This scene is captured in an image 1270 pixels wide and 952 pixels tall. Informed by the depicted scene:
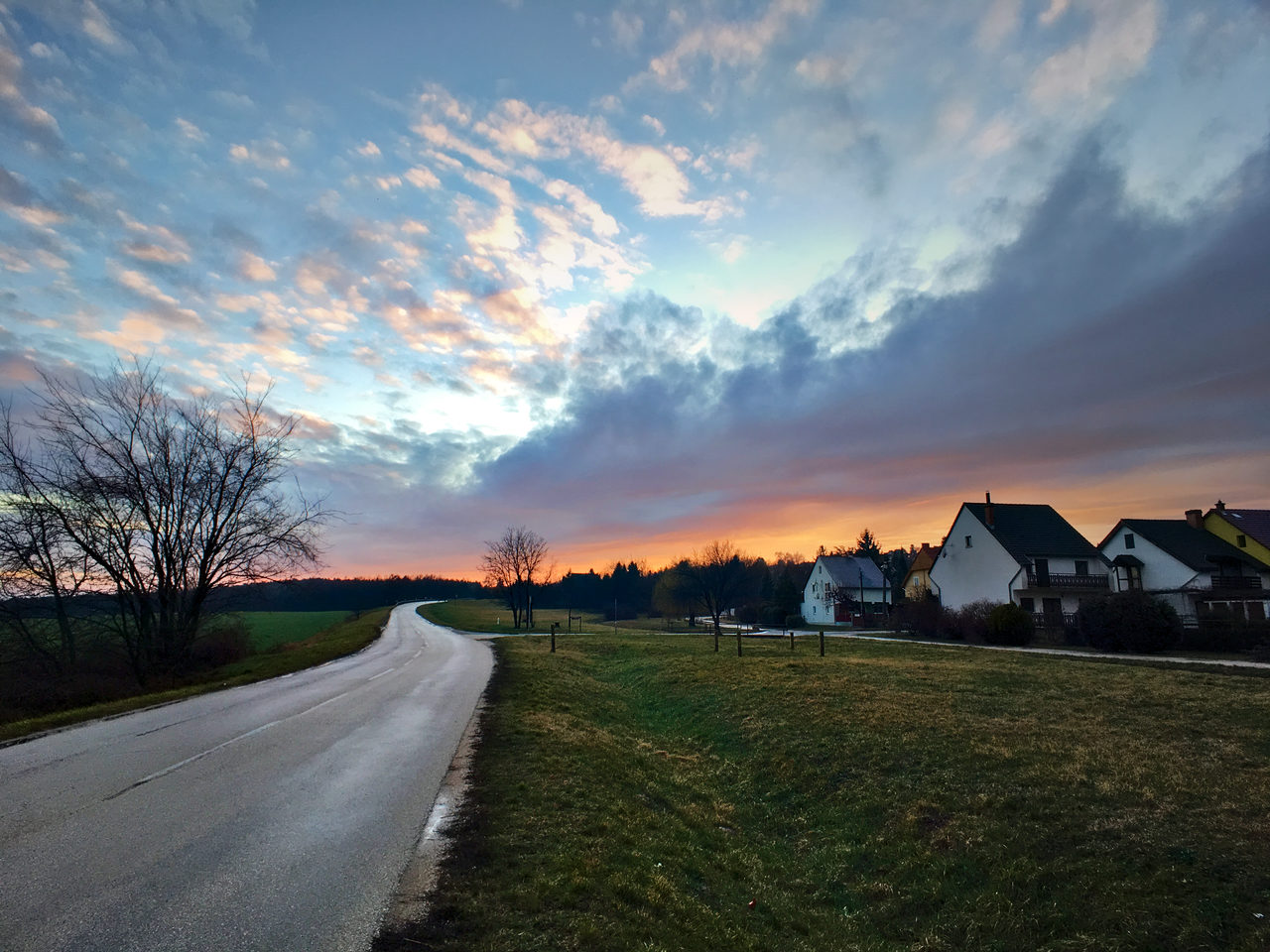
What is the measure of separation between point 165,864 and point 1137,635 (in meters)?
34.1

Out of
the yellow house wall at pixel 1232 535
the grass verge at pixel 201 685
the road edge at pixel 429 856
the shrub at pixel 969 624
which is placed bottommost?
the grass verge at pixel 201 685

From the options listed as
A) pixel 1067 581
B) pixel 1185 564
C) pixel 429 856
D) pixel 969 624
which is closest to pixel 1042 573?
pixel 1067 581

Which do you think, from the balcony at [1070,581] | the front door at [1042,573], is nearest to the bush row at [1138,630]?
the front door at [1042,573]

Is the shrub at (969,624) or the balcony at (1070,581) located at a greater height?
the balcony at (1070,581)

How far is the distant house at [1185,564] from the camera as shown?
4272cm

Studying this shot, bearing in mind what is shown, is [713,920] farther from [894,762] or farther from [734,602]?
[734,602]

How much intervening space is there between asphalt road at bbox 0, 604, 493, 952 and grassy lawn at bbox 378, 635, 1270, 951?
0.86m

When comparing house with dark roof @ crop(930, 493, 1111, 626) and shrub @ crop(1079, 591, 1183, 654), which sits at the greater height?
house with dark roof @ crop(930, 493, 1111, 626)

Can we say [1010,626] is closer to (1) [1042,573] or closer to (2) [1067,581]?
(1) [1042,573]

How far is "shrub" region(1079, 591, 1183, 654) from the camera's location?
27172 millimetres

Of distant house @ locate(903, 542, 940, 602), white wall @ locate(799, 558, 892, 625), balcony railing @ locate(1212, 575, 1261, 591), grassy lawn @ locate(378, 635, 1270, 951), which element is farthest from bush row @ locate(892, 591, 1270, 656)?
white wall @ locate(799, 558, 892, 625)

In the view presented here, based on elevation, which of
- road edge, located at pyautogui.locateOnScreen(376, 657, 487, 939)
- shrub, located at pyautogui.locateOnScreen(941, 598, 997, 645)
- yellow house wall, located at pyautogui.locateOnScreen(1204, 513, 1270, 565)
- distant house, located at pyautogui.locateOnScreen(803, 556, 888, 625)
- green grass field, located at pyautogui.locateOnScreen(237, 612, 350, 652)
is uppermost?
yellow house wall, located at pyautogui.locateOnScreen(1204, 513, 1270, 565)

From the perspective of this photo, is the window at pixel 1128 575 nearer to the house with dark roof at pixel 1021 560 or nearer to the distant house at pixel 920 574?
the house with dark roof at pixel 1021 560

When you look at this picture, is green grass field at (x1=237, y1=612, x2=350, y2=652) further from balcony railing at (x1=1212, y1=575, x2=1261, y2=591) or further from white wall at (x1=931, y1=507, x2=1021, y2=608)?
balcony railing at (x1=1212, y1=575, x2=1261, y2=591)
